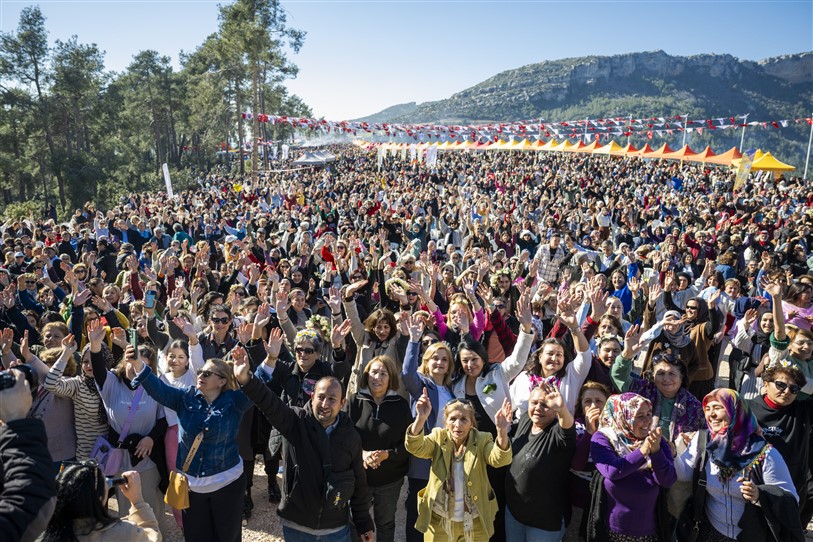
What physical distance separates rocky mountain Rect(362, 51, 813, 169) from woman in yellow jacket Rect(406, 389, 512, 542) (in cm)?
14110

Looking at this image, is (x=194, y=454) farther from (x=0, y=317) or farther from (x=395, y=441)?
(x=0, y=317)

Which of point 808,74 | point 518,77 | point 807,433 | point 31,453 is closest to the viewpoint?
point 31,453

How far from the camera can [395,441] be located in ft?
9.93

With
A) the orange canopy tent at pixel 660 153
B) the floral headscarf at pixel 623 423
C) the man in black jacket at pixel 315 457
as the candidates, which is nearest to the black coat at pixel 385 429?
the man in black jacket at pixel 315 457

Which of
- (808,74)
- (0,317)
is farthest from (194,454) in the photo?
(808,74)

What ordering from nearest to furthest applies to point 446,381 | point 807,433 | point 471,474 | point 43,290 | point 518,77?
point 471,474 < point 807,433 < point 446,381 < point 43,290 < point 518,77

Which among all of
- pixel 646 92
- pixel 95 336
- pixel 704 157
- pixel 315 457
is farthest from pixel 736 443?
pixel 646 92

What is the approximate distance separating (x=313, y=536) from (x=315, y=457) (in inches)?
17.2

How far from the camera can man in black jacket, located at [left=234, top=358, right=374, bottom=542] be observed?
2.55 metres

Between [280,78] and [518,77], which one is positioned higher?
[518,77]

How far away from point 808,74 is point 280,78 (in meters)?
194

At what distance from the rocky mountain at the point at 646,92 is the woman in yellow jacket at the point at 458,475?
5555 inches

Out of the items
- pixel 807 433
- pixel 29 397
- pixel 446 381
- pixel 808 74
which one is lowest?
pixel 807 433

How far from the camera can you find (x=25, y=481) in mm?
1667
